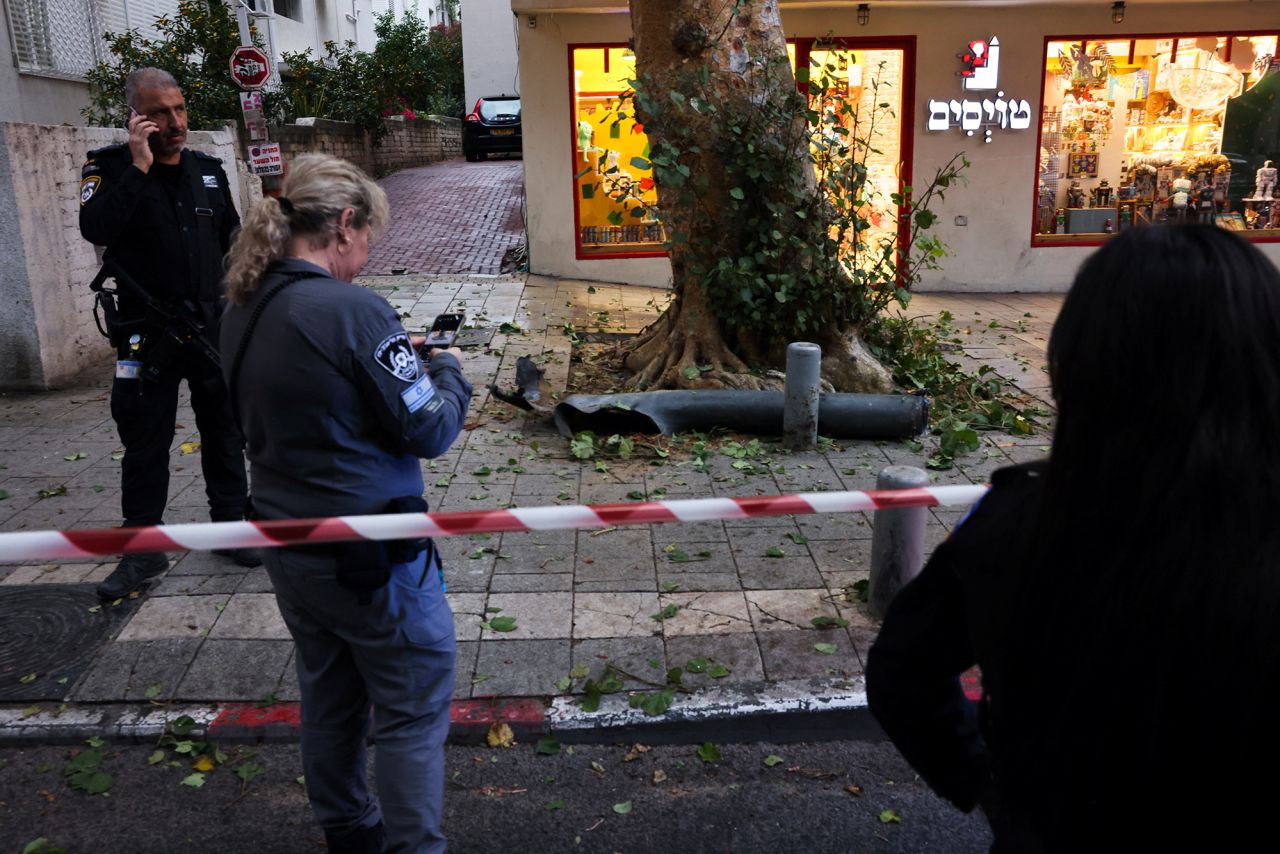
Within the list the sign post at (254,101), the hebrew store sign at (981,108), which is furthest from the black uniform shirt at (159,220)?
the hebrew store sign at (981,108)

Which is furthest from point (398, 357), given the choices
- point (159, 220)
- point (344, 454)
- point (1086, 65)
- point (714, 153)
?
point (1086, 65)

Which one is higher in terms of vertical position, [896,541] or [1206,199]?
[1206,199]

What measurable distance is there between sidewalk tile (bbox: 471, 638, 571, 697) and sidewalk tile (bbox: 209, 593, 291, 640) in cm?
86

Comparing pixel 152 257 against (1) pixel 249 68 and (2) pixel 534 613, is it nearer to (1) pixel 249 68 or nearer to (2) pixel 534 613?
(2) pixel 534 613

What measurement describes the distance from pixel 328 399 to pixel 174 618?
2454mm

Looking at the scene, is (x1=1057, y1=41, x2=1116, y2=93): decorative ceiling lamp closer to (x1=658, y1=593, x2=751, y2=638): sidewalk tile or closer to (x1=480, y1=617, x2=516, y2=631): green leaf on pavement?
(x1=658, y1=593, x2=751, y2=638): sidewalk tile

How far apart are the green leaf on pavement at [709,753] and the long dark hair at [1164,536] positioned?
240 centimetres

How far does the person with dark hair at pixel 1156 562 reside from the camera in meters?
1.19

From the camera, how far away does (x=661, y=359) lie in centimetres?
809

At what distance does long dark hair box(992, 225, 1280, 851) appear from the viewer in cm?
119

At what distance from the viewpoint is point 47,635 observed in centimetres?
428

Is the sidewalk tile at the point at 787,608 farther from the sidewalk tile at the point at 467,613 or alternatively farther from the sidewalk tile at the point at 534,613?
the sidewalk tile at the point at 467,613

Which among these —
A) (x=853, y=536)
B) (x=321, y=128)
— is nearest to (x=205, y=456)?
(x=853, y=536)

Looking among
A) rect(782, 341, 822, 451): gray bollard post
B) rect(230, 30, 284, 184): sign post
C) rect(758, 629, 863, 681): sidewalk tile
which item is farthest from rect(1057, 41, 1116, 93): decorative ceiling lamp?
rect(758, 629, 863, 681): sidewalk tile
